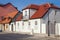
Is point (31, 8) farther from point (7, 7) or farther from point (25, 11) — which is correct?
point (7, 7)

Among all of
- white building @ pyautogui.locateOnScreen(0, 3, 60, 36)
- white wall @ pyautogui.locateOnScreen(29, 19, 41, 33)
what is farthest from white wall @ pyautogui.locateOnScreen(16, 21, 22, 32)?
white wall @ pyautogui.locateOnScreen(29, 19, 41, 33)

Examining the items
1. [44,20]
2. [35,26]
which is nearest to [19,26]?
[35,26]

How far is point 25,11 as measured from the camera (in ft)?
145

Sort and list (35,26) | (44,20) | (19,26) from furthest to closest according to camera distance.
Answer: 1. (19,26)
2. (35,26)
3. (44,20)

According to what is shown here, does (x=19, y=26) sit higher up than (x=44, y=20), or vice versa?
(x=44, y=20)

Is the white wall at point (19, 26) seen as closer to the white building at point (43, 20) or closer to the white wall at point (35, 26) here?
the white building at point (43, 20)

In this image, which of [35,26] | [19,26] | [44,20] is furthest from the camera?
[19,26]

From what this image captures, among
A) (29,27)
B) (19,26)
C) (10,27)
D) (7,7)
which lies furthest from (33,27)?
(7,7)

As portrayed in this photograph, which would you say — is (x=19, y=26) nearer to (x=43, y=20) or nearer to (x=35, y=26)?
(x=35, y=26)

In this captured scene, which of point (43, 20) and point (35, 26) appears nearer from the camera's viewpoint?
point (43, 20)

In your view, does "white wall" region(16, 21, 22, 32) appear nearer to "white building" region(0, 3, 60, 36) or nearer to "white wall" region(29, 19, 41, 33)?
"white building" region(0, 3, 60, 36)

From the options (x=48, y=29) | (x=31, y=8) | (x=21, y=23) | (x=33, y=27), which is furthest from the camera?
(x=21, y=23)

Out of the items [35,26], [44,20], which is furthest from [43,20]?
[35,26]

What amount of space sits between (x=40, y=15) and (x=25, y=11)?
7376mm
